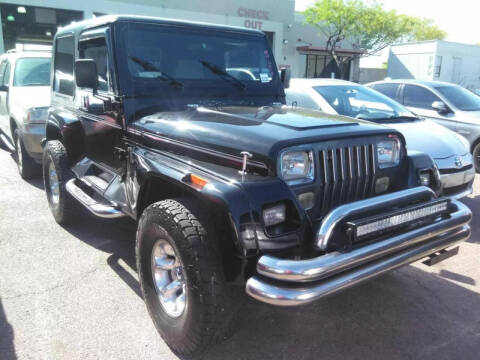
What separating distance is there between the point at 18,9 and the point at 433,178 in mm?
19910

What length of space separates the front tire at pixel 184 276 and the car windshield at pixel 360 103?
4051mm

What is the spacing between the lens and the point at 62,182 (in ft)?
14.0

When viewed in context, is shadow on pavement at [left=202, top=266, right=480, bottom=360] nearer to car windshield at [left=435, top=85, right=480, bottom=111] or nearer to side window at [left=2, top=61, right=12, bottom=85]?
car windshield at [left=435, top=85, right=480, bottom=111]

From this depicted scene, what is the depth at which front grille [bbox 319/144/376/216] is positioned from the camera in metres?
2.51

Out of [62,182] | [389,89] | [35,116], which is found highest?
[389,89]

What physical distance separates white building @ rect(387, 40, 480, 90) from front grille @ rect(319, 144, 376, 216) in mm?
29074

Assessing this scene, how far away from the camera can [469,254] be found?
409 cm

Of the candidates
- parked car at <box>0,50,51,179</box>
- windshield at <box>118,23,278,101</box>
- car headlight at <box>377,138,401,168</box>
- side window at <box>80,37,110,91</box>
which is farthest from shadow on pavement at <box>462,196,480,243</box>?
parked car at <box>0,50,51,179</box>

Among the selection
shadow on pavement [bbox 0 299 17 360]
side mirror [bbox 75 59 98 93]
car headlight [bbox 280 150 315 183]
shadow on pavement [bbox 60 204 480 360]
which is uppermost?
side mirror [bbox 75 59 98 93]

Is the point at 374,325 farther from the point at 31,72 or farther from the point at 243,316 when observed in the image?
the point at 31,72

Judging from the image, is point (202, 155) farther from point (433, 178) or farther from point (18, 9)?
point (18, 9)

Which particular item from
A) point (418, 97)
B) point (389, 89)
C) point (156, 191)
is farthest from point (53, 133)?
point (418, 97)

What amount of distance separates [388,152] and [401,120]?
11.0 ft

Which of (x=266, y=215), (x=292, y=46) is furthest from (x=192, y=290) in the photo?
(x=292, y=46)
